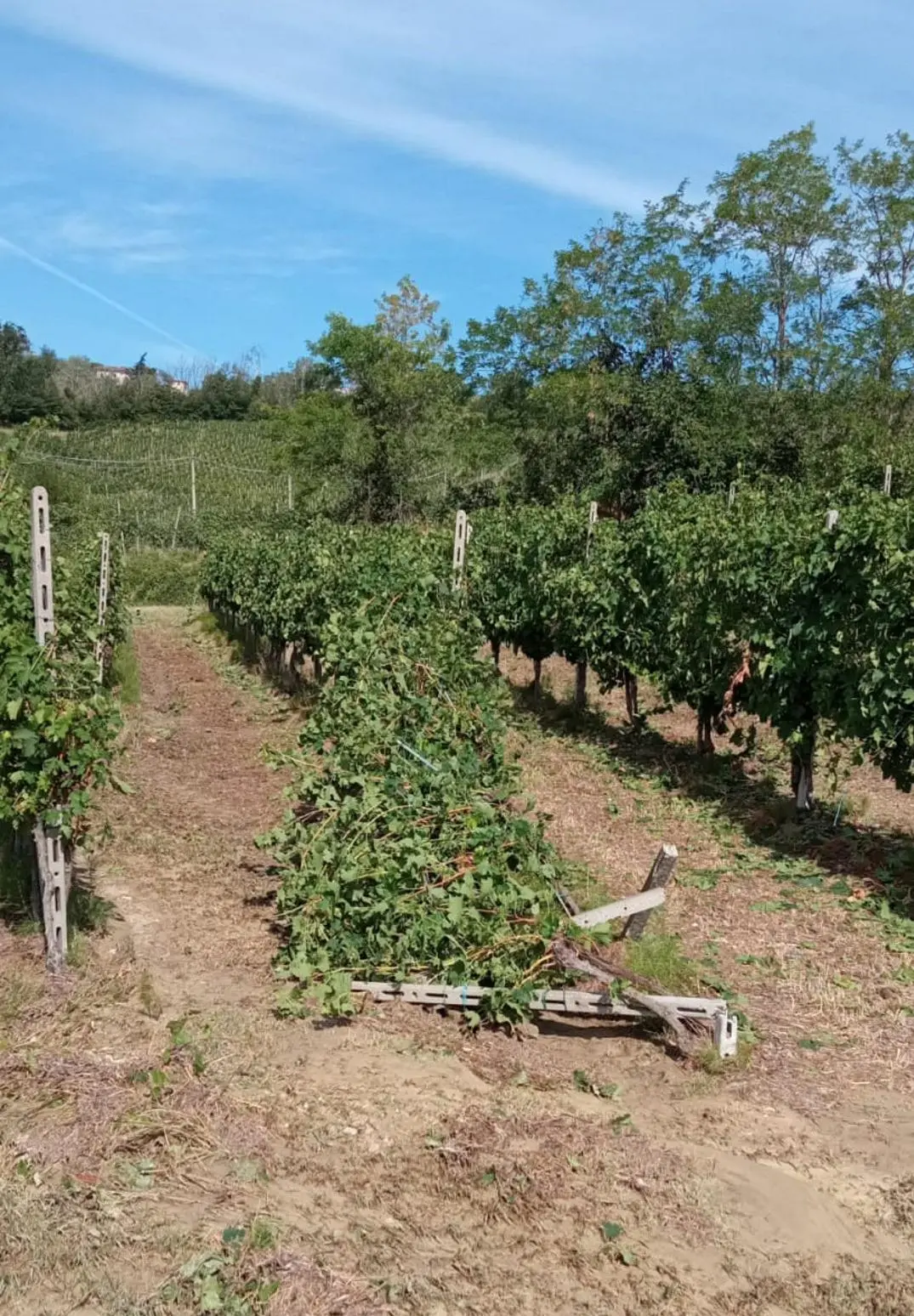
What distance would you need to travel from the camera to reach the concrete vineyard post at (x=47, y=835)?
16.1 ft

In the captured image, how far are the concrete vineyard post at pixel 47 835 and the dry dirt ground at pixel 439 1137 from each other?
19cm

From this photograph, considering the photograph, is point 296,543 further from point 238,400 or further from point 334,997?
point 238,400

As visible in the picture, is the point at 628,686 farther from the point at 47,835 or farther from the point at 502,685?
the point at 47,835

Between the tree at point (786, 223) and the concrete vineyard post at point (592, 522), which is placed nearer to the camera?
the concrete vineyard post at point (592, 522)

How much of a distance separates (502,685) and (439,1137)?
14.0 feet

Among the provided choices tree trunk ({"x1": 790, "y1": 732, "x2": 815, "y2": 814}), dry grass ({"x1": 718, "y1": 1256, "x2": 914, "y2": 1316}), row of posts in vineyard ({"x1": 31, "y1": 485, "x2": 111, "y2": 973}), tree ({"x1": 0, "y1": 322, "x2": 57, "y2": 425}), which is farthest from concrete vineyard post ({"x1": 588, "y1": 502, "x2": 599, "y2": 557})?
tree ({"x1": 0, "y1": 322, "x2": 57, "y2": 425})

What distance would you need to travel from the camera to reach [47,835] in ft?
16.5

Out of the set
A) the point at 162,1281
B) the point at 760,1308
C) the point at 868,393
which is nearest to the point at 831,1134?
the point at 760,1308

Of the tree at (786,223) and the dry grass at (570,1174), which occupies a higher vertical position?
the tree at (786,223)

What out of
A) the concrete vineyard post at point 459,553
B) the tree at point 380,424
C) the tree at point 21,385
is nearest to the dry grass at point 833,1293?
the concrete vineyard post at point 459,553

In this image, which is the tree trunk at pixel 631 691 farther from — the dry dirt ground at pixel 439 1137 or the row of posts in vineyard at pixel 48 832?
the row of posts in vineyard at pixel 48 832

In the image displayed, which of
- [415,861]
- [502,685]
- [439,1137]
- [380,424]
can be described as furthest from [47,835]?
[380,424]

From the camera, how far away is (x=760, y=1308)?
3018 mm

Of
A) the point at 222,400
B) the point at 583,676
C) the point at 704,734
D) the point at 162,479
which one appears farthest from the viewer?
the point at 222,400
